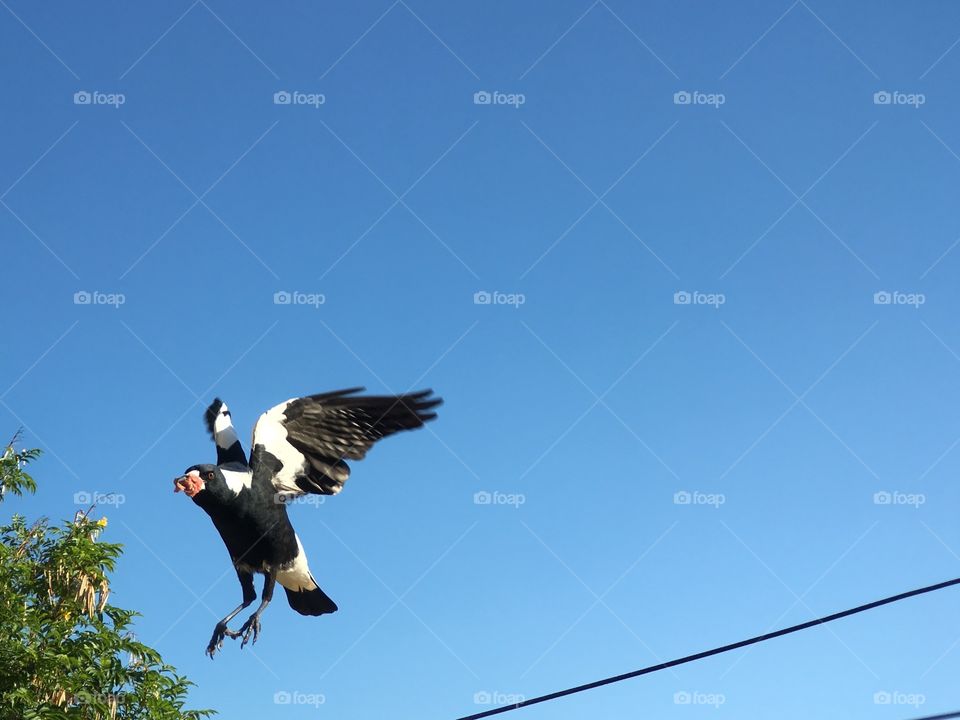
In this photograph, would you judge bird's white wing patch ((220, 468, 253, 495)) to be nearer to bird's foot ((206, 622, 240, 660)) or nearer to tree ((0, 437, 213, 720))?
bird's foot ((206, 622, 240, 660))

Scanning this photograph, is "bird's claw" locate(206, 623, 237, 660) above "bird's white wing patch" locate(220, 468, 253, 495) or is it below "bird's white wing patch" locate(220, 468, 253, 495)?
below

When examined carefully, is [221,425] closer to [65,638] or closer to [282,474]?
[282,474]

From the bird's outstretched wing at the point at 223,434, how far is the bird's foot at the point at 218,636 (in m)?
0.91

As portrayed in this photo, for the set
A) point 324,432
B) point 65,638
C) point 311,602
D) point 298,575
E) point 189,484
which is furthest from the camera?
point 65,638

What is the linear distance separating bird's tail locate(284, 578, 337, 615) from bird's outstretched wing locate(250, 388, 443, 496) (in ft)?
1.76

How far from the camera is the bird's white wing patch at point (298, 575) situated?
16.1 feet

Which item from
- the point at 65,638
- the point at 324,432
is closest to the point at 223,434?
the point at 324,432

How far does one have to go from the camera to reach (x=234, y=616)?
4.52m

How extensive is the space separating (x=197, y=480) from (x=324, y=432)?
1.45m

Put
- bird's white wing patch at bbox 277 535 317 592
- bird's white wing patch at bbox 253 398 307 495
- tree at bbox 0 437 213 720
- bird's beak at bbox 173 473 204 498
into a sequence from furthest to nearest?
tree at bbox 0 437 213 720 < bird's white wing patch at bbox 253 398 307 495 < bird's white wing patch at bbox 277 535 317 592 < bird's beak at bbox 173 473 204 498

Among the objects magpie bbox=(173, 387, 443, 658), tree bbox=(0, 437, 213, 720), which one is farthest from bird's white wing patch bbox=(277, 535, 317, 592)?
tree bbox=(0, 437, 213, 720)

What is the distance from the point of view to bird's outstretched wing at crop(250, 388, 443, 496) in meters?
5.21

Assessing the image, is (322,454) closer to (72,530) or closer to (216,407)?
(216,407)

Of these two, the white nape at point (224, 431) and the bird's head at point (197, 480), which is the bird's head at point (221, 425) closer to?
the white nape at point (224, 431)
